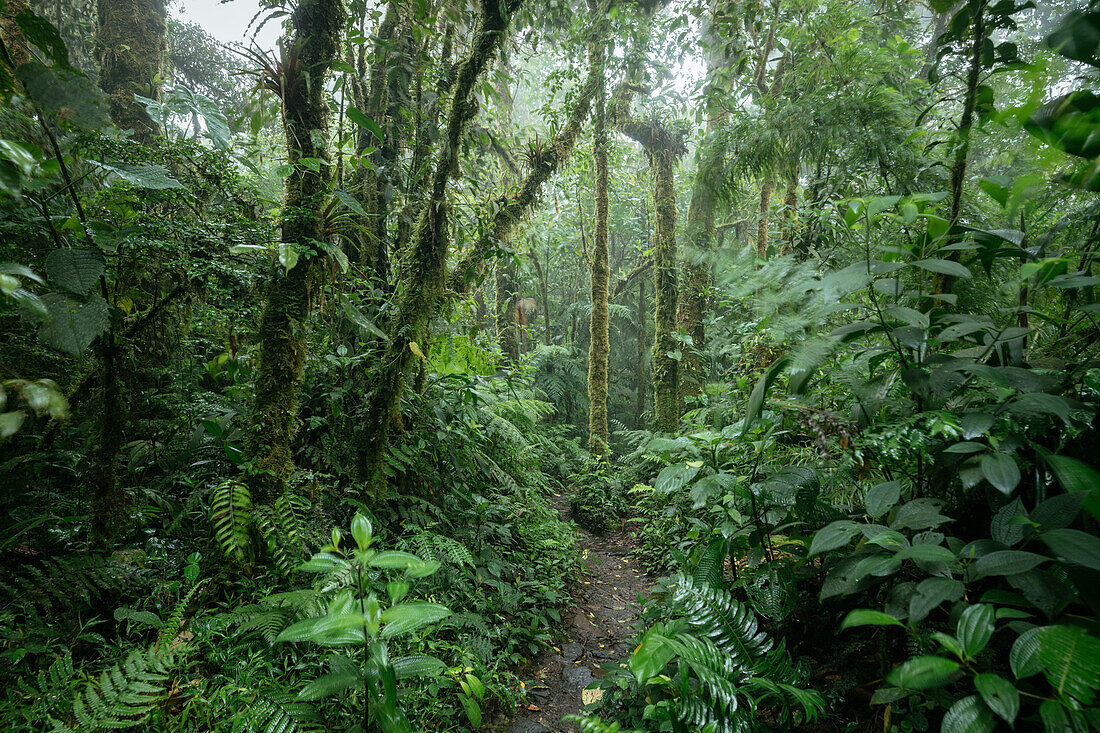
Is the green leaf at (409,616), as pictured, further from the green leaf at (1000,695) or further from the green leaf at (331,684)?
the green leaf at (1000,695)

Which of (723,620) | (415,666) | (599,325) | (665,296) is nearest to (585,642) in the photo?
(723,620)

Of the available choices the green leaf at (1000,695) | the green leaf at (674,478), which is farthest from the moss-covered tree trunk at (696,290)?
the green leaf at (1000,695)

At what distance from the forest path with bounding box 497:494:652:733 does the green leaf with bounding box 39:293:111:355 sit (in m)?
2.59

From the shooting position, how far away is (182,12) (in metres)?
12.5

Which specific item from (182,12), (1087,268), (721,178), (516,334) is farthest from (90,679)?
(182,12)

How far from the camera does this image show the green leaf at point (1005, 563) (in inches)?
44.8

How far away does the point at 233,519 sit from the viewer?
218 centimetres

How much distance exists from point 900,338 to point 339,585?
99.9 inches

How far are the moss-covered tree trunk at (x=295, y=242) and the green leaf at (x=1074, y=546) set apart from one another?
307 centimetres

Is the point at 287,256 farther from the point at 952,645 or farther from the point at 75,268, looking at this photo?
the point at 952,645

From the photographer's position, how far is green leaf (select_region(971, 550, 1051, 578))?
3.73ft

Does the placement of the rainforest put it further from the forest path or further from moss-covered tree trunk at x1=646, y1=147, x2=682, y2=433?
moss-covered tree trunk at x1=646, y1=147, x2=682, y2=433

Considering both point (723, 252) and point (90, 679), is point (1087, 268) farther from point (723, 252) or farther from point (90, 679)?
point (90, 679)

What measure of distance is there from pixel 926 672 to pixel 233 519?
2.72 meters
